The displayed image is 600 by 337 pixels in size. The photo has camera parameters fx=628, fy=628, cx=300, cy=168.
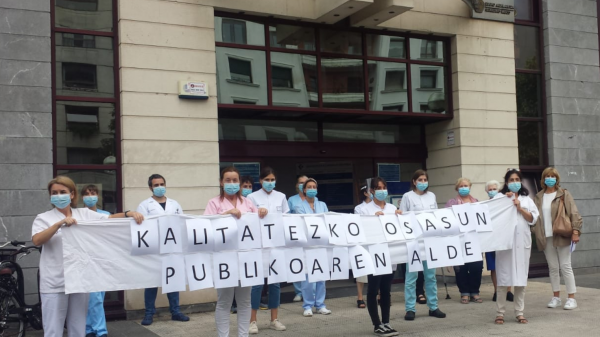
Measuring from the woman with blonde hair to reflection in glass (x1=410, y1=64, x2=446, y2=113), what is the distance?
3.31m

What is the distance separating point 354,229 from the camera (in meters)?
7.76

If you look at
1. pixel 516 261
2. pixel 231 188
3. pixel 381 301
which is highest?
pixel 231 188

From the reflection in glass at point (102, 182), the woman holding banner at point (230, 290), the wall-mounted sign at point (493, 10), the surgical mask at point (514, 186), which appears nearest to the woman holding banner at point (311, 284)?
the woman holding banner at point (230, 290)

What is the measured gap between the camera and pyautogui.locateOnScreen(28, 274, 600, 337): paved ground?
8023mm

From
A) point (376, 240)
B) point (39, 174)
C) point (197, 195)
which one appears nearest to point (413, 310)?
point (376, 240)

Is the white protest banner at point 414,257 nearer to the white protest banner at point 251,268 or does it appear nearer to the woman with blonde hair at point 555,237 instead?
the white protest banner at point 251,268

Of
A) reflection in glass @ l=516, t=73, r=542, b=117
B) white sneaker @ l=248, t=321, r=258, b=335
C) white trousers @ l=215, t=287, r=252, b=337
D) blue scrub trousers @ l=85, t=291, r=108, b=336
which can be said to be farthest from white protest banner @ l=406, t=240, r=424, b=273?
reflection in glass @ l=516, t=73, r=542, b=117

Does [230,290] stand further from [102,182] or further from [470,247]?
[102,182]

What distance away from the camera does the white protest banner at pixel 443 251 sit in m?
8.07

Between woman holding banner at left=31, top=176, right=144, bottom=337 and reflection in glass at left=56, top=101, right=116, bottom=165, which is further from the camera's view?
reflection in glass at left=56, top=101, right=116, bottom=165

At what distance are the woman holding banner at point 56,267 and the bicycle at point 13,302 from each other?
1849 millimetres

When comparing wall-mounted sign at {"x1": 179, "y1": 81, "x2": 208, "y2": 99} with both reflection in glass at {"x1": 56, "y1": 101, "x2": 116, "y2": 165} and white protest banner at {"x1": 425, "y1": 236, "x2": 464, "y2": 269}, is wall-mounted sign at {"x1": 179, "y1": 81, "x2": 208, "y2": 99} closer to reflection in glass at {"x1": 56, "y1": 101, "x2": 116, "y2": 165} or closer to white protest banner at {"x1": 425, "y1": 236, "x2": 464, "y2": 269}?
reflection in glass at {"x1": 56, "y1": 101, "x2": 116, "y2": 165}

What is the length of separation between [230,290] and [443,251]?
9.69 ft

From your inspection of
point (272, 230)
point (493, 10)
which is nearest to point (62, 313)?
point (272, 230)
